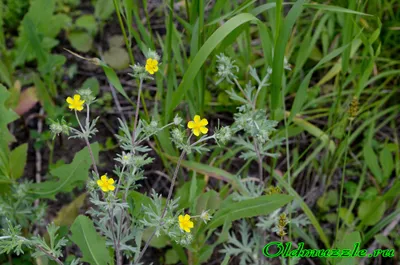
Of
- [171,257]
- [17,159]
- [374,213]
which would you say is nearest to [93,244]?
[171,257]

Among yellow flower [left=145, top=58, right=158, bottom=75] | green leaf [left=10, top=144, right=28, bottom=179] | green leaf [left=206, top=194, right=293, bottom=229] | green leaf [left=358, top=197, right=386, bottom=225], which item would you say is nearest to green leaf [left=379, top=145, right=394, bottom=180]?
green leaf [left=358, top=197, right=386, bottom=225]

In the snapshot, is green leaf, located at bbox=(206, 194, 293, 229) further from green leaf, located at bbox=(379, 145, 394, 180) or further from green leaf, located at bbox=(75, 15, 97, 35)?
green leaf, located at bbox=(75, 15, 97, 35)

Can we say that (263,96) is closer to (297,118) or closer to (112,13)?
(297,118)

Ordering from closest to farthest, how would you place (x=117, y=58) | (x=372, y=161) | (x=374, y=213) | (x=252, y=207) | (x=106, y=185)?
(x=106, y=185), (x=252, y=207), (x=374, y=213), (x=372, y=161), (x=117, y=58)

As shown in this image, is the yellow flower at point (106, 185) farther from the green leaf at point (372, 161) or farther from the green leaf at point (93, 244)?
the green leaf at point (372, 161)

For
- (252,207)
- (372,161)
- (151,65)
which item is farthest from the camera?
(372,161)

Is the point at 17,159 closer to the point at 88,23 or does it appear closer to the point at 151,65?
the point at 151,65
